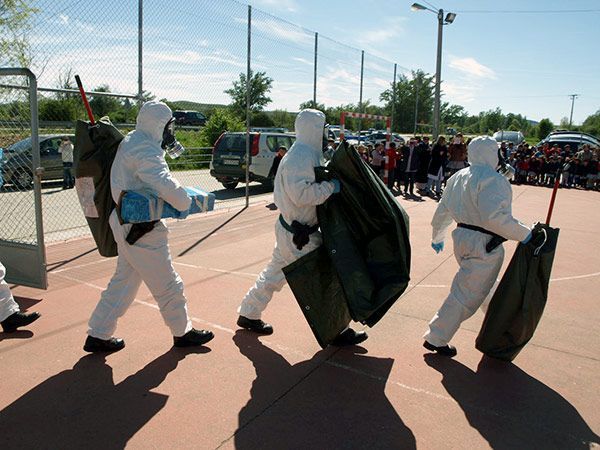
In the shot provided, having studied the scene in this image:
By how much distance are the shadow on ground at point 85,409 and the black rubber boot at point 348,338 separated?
4.34ft

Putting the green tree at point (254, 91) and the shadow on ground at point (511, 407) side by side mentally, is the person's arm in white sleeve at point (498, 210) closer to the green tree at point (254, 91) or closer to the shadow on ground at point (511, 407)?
the shadow on ground at point (511, 407)

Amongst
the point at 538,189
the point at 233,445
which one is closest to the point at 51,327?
the point at 233,445

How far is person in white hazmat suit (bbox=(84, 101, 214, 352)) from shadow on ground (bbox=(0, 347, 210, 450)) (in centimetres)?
28

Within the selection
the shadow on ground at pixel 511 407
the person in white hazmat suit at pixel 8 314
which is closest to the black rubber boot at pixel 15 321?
the person in white hazmat suit at pixel 8 314

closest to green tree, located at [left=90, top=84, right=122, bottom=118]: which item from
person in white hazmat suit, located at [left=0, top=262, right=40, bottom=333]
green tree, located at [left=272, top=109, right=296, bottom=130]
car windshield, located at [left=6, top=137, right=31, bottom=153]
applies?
car windshield, located at [left=6, top=137, right=31, bottom=153]

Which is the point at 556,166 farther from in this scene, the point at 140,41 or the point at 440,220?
the point at 440,220

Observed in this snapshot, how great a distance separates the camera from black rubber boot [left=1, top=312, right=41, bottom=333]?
13.8ft

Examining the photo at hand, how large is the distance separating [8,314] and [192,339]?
1600 mm

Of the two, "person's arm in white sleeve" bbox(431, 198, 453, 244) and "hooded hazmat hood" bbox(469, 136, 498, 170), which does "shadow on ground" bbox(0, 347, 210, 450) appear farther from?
"hooded hazmat hood" bbox(469, 136, 498, 170)

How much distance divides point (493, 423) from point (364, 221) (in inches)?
63.8

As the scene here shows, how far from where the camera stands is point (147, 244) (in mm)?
3699

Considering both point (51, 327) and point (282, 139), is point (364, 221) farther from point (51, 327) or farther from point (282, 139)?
point (282, 139)

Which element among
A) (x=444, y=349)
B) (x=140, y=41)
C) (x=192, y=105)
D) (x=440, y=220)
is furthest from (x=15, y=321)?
(x=192, y=105)

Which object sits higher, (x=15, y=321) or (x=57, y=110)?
(x=57, y=110)
